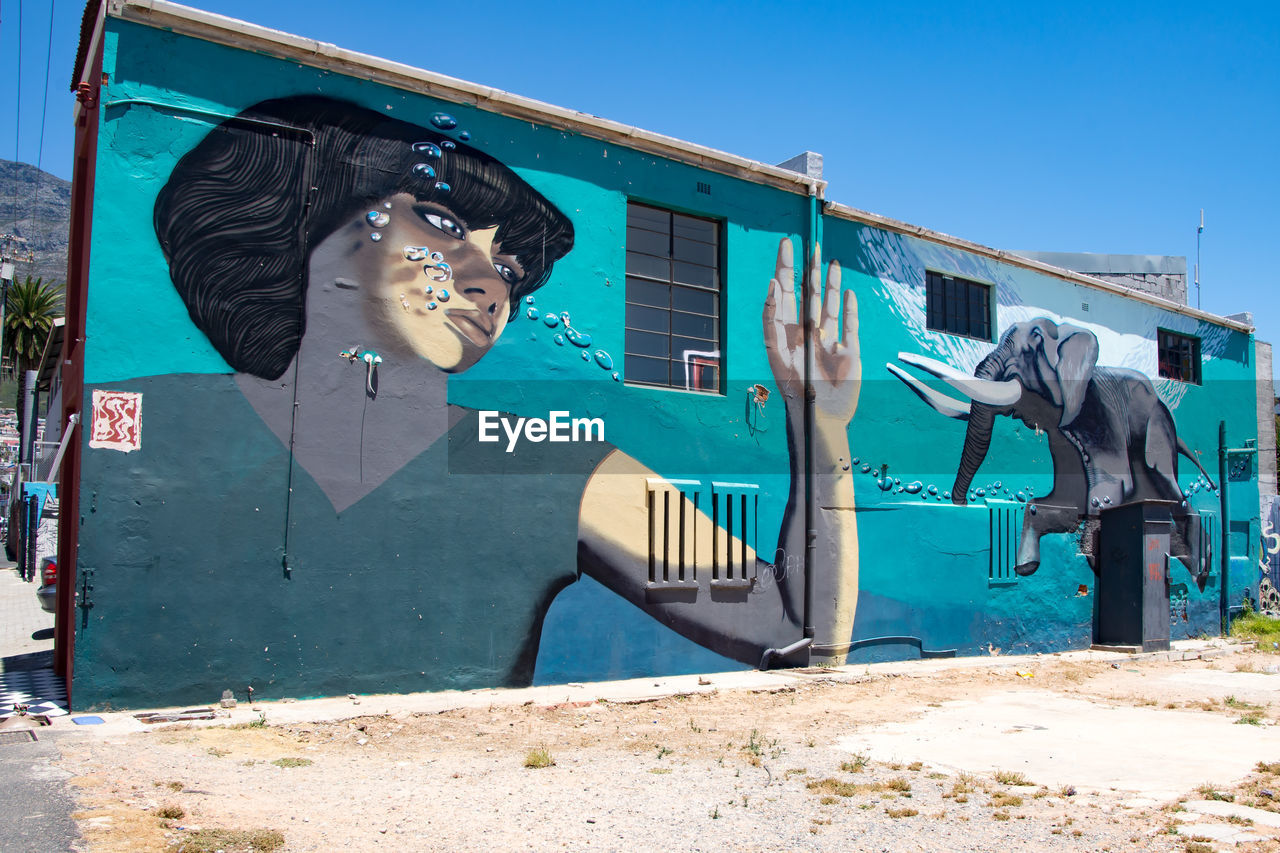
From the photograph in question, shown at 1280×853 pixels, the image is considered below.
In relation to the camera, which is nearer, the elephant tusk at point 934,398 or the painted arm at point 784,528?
the painted arm at point 784,528

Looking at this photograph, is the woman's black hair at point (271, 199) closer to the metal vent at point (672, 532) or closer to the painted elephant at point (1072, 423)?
the metal vent at point (672, 532)

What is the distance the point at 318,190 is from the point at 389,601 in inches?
162

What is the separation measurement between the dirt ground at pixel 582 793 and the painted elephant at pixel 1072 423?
273 inches

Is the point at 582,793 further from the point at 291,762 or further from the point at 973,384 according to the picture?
the point at 973,384

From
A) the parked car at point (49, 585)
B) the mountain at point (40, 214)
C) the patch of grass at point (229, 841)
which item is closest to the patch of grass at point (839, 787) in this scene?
the patch of grass at point (229, 841)

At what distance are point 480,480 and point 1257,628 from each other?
17009mm

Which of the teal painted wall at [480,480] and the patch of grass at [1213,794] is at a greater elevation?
the teal painted wall at [480,480]

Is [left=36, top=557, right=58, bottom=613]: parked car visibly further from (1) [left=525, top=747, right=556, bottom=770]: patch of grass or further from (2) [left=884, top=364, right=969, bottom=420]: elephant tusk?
(2) [left=884, top=364, right=969, bottom=420]: elephant tusk

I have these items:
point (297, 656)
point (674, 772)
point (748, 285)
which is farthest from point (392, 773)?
point (748, 285)

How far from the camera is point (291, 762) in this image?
7.02 m

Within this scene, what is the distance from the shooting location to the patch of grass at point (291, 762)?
694 centimetres

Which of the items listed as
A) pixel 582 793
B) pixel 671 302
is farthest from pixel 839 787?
pixel 671 302

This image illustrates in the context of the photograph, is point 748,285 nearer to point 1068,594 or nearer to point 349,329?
point 349,329

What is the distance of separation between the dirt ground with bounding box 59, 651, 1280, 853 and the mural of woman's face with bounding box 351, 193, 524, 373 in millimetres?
3774
